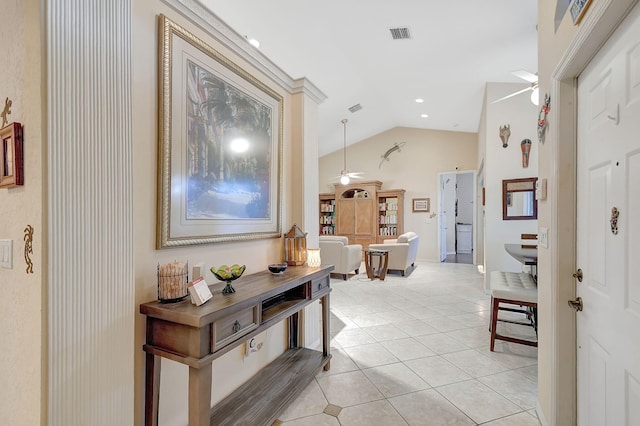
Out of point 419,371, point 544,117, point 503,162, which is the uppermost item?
point 503,162

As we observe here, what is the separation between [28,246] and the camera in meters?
1.06

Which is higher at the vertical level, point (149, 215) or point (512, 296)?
point (149, 215)

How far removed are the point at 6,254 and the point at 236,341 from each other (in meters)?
1.00

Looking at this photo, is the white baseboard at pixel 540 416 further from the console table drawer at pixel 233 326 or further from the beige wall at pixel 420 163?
the beige wall at pixel 420 163

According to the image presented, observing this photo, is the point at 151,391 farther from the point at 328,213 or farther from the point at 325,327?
the point at 328,213

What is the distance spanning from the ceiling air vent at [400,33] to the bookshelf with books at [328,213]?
5.42 metres

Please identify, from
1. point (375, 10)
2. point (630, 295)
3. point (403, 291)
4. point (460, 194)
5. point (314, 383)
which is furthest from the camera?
point (460, 194)

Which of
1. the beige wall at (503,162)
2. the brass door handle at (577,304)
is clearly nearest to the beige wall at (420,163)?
the beige wall at (503,162)

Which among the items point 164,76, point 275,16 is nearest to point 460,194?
point 275,16

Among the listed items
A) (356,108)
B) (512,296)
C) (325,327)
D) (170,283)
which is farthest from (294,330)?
(356,108)

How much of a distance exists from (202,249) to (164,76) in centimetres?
94

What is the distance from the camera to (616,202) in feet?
3.57

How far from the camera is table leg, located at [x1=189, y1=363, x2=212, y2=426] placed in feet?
3.97

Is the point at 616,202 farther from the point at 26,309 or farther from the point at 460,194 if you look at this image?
the point at 460,194
